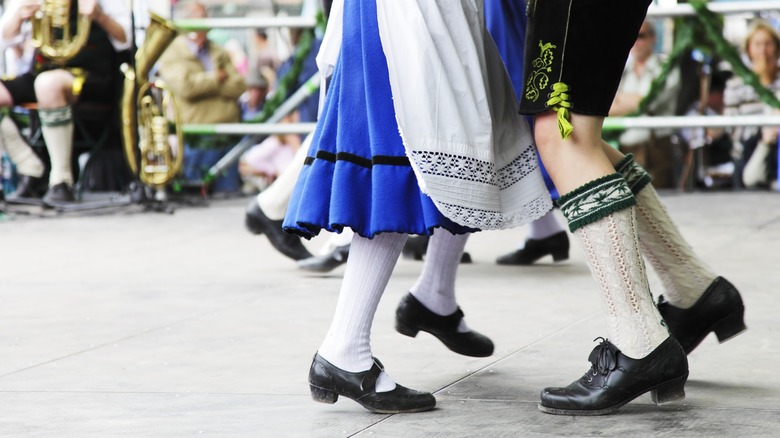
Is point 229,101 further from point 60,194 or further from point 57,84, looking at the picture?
point 60,194

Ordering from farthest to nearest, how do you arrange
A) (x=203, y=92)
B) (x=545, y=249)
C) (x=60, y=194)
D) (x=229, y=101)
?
(x=229, y=101) < (x=203, y=92) < (x=60, y=194) < (x=545, y=249)

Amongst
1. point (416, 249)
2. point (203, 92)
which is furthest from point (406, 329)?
point (203, 92)

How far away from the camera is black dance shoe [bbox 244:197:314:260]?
4742mm

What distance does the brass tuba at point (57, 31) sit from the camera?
789 cm

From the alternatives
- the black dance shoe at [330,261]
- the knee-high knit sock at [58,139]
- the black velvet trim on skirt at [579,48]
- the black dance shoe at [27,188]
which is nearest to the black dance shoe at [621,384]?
the black velvet trim on skirt at [579,48]

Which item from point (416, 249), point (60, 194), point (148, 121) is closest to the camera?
point (416, 249)

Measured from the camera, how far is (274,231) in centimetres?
475

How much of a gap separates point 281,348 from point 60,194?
16.2 ft

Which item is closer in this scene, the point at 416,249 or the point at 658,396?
the point at 658,396

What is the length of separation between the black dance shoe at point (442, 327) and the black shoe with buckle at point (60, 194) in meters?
5.22

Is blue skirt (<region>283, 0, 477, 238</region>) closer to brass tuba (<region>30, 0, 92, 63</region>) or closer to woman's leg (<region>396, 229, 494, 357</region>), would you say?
woman's leg (<region>396, 229, 494, 357</region>)

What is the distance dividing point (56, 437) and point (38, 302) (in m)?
1.88

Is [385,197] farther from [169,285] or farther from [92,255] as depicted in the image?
[92,255]

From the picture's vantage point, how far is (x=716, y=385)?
281cm
